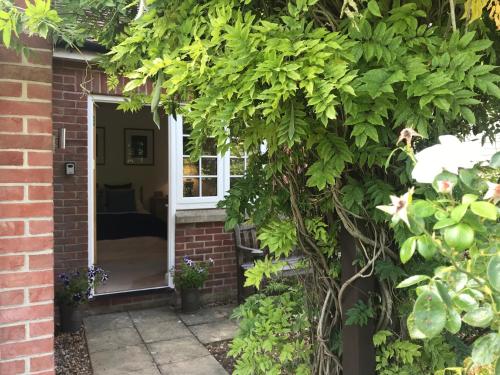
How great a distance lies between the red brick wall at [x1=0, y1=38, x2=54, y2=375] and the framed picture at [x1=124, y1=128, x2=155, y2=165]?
34.0 ft

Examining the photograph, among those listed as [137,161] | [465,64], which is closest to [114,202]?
[137,161]

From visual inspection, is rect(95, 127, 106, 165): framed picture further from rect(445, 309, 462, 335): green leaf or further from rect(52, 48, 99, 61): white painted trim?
rect(445, 309, 462, 335): green leaf

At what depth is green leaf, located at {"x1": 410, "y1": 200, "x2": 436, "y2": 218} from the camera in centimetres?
81

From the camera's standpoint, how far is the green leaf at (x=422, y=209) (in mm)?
811

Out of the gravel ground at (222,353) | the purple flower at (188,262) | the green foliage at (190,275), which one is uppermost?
the purple flower at (188,262)

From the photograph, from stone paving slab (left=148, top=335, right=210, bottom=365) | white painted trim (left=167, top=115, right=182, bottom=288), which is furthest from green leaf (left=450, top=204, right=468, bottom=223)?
white painted trim (left=167, top=115, right=182, bottom=288)

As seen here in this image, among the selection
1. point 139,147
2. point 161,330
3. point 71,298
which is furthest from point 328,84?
point 139,147

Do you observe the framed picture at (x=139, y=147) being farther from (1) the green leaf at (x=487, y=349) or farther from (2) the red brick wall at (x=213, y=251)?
(1) the green leaf at (x=487, y=349)

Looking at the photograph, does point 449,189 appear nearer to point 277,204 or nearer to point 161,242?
point 277,204

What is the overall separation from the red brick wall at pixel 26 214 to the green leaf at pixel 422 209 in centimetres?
158

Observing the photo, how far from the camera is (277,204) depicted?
214 centimetres

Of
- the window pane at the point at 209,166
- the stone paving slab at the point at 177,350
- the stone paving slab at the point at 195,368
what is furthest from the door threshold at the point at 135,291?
the stone paving slab at the point at 195,368

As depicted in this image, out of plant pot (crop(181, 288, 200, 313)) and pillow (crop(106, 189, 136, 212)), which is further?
Result: pillow (crop(106, 189, 136, 212))

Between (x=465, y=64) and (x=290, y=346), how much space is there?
156 centimetres
